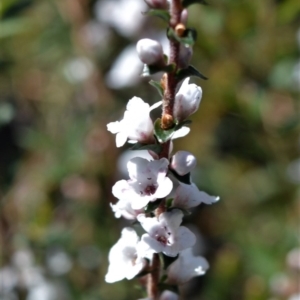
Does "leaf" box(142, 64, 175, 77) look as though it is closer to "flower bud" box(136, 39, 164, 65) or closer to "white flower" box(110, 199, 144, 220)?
"flower bud" box(136, 39, 164, 65)

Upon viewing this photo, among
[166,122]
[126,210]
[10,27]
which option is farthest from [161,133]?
[10,27]

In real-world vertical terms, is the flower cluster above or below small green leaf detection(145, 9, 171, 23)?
below

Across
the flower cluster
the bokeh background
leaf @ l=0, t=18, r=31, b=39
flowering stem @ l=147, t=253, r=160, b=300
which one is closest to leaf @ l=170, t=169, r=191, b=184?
the flower cluster

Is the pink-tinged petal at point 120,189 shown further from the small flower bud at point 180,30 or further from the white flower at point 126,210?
the small flower bud at point 180,30

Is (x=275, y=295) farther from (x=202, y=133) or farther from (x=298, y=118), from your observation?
(x=202, y=133)

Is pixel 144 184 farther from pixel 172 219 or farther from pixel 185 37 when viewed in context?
pixel 185 37

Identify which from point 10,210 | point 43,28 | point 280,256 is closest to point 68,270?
point 10,210
